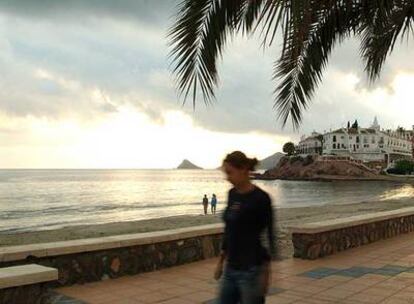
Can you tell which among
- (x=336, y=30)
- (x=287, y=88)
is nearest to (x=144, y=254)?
(x=287, y=88)

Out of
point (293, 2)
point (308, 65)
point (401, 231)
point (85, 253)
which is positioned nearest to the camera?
point (293, 2)

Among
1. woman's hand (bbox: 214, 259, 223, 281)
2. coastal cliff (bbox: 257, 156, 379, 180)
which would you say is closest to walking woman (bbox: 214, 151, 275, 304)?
woman's hand (bbox: 214, 259, 223, 281)

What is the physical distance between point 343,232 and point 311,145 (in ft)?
502

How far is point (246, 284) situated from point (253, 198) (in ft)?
1.74

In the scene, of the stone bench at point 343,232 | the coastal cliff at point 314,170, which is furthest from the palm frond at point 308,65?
the coastal cliff at point 314,170

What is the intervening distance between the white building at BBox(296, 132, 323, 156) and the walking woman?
502 feet

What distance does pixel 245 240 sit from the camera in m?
3.37

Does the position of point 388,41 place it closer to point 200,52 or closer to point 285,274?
point 200,52

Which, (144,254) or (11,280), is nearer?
(11,280)

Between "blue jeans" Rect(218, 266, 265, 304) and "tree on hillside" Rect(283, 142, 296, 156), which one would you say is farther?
"tree on hillside" Rect(283, 142, 296, 156)

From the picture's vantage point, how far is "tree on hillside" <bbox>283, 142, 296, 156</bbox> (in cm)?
15725

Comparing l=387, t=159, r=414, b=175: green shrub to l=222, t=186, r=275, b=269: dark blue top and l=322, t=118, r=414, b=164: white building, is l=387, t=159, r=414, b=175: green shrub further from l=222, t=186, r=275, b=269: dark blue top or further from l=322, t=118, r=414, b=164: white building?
l=222, t=186, r=275, b=269: dark blue top

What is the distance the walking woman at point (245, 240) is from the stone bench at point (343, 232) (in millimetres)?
5251

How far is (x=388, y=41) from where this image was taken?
5.76 meters
